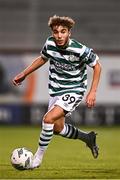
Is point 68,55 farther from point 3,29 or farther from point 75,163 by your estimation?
point 3,29

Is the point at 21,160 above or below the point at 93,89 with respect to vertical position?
below

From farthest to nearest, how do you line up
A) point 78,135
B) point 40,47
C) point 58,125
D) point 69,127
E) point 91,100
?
point 40,47, point 78,135, point 69,127, point 58,125, point 91,100

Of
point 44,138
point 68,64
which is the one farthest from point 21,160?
point 68,64

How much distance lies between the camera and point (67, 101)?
9055mm

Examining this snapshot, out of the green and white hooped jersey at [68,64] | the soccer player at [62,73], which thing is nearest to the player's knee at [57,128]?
the soccer player at [62,73]

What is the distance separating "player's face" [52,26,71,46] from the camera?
344 inches

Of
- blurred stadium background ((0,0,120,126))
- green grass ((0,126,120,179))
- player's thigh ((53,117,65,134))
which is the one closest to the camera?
green grass ((0,126,120,179))

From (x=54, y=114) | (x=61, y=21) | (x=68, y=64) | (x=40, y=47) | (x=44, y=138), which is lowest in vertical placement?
(x=44, y=138)

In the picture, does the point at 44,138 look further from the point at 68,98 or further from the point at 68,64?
the point at 68,64

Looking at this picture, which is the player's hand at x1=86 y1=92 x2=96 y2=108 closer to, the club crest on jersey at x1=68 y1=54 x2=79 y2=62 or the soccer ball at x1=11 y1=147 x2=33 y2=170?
the club crest on jersey at x1=68 y1=54 x2=79 y2=62

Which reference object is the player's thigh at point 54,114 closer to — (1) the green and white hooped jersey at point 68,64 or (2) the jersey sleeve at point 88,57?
(1) the green and white hooped jersey at point 68,64

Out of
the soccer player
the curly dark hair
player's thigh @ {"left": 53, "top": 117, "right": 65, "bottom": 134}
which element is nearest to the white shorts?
the soccer player

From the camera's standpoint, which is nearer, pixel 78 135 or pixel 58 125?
pixel 58 125

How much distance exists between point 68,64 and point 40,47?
1165 cm
